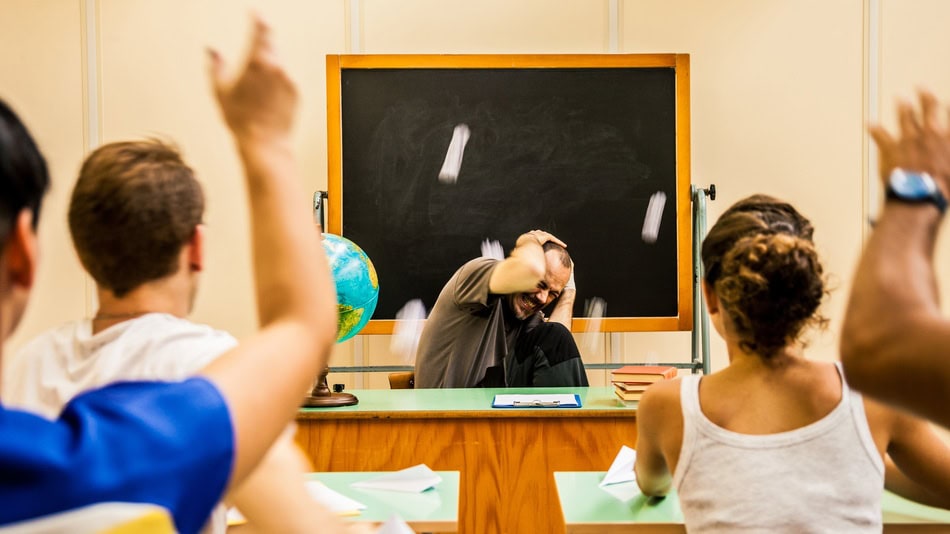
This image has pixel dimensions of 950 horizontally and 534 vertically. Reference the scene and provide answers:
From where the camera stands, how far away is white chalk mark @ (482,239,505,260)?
4062mm

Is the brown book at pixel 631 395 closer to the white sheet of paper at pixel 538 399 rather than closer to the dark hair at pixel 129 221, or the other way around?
the white sheet of paper at pixel 538 399

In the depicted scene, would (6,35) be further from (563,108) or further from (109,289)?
(109,289)

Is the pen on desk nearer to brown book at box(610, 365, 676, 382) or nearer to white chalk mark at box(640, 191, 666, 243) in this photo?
brown book at box(610, 365, 676, 382)

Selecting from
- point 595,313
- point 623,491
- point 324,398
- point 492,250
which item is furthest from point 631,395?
point 492,250

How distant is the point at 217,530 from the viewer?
109cm

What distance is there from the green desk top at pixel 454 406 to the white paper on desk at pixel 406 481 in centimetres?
71

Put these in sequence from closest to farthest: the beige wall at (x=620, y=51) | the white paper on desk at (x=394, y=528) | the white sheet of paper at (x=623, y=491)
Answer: the white paper on desk at (x=394, y=528) → the white sheet of paper at (x=623, y=491) → the beige wall at (x=620, y=51)

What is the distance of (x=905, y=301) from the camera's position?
62cm

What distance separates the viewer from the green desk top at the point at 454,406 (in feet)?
8.90

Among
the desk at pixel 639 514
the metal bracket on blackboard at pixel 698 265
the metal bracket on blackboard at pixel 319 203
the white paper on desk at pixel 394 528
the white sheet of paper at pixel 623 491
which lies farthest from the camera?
the metal bracket on blackboard at pixel 319 203

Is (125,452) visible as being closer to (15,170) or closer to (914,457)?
(15,170)

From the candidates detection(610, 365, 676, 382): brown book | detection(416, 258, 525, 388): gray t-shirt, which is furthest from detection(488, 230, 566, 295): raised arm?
detection(610, 365, 676, 382): brown book

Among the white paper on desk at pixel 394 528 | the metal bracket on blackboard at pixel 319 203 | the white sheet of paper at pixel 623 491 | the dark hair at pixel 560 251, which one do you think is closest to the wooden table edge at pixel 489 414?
the white sheet of paper at pixel 623 491

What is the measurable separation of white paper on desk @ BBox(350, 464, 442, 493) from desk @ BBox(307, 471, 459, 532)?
17 mm
